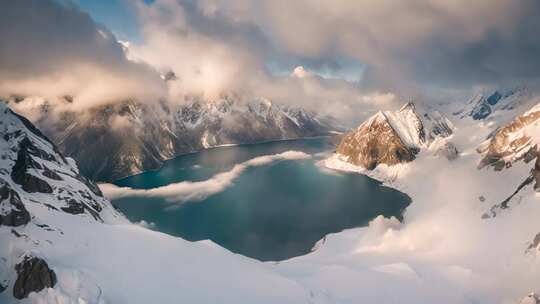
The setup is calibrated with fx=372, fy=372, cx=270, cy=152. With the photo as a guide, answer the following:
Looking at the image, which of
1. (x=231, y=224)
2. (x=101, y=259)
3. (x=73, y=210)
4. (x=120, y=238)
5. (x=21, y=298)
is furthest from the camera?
(x=231, y=224)

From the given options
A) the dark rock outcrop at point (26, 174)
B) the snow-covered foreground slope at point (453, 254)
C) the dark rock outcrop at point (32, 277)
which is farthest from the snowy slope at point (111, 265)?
the snow-covered foreground slope at point (453, 254)

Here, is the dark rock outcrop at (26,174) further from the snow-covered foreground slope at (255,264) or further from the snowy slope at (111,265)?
the snowy slope at (111,265)

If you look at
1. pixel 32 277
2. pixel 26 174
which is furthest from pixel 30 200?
pixel 32 277

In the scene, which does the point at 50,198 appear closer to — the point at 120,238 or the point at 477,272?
the point at 120,238

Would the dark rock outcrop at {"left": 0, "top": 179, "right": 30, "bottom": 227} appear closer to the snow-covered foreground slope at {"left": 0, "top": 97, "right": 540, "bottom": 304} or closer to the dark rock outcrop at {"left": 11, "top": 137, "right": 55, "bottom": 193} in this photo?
the snow-covered foreground slope at {"left": 0, "top": 97, "right": 540, "bottom": 304}

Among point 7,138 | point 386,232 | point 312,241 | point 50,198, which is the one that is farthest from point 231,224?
point 7,138

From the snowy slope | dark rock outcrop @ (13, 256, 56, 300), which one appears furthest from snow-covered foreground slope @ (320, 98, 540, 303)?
dark rock outcrop @ (13, 256, 56, 300)

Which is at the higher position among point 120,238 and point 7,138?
point 7,138
